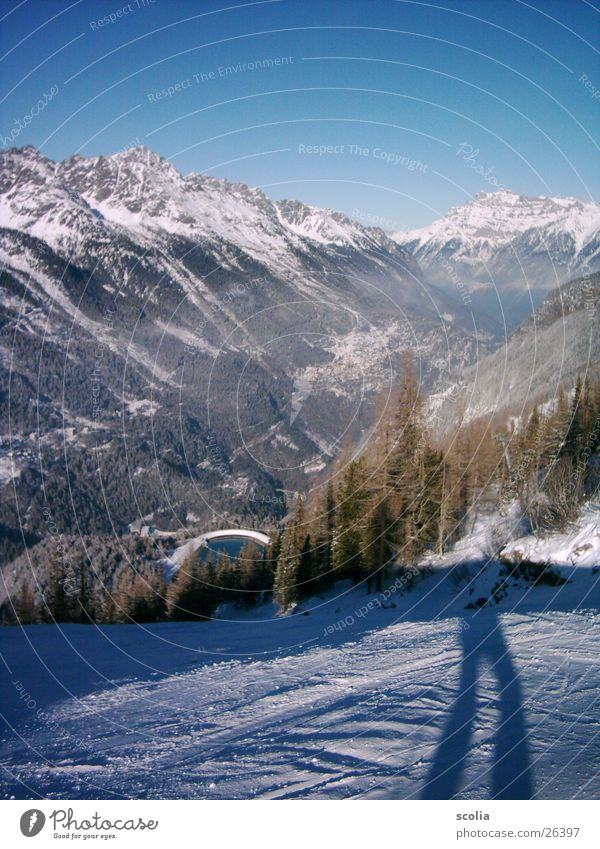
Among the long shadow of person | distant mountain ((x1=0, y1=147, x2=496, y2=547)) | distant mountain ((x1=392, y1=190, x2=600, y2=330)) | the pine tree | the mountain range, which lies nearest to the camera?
the long shadow of person

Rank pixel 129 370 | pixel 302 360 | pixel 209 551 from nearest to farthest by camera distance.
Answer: pixel 209 551 < pixel 302 360 < pixel 129 370

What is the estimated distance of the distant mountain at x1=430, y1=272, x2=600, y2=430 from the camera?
20.3 m

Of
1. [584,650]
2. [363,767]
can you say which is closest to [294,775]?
[363,767]

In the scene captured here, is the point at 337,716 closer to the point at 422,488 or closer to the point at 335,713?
the point at 335,713

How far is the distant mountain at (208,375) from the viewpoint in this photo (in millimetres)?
24312

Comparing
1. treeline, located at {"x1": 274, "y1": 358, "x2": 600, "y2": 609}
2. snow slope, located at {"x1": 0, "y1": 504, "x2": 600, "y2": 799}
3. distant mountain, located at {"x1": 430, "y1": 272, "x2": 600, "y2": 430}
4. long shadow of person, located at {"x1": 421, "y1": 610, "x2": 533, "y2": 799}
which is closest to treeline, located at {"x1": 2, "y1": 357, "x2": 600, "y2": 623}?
treeline, located at {"x1": 274, "y1": 358, "x2": 600, "y2": 609}

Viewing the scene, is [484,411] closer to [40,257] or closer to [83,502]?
[83,502]

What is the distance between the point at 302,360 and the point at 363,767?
5524 centimetres

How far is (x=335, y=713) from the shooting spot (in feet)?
17.0

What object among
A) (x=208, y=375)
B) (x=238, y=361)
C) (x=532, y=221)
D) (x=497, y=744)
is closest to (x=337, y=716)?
(x=497, y=744)

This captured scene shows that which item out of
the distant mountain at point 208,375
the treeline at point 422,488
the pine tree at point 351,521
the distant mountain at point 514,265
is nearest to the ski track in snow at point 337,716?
the distant mountain at point 208,375

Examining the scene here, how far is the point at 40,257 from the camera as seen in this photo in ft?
603

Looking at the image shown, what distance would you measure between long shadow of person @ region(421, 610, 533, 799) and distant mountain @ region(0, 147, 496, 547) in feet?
17.4

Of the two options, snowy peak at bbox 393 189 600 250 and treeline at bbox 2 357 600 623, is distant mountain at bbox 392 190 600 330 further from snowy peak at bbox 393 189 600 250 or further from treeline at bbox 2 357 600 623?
treeline at bbox 2 357 600 623
